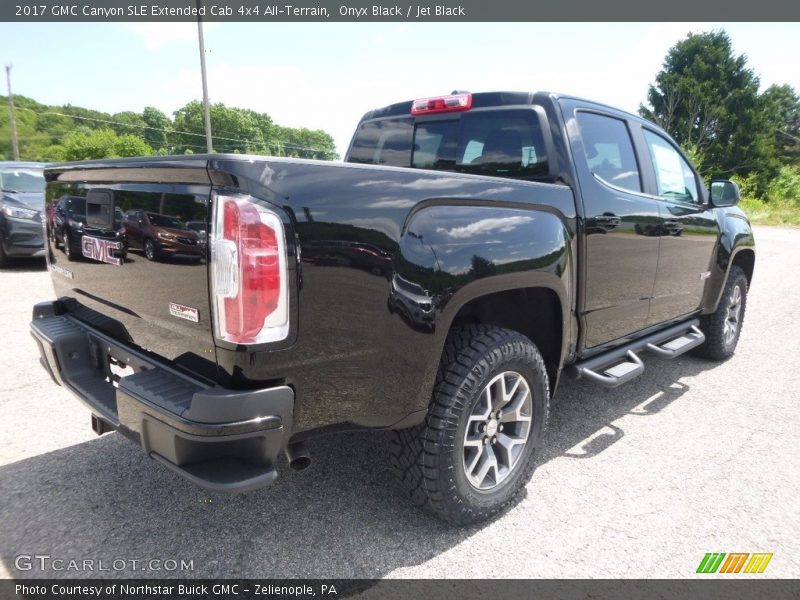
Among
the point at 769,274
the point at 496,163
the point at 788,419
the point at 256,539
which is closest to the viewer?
the point at 256,539

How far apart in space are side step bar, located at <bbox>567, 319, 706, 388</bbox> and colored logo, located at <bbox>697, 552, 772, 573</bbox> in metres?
0.93

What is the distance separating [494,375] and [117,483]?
1.89 metres

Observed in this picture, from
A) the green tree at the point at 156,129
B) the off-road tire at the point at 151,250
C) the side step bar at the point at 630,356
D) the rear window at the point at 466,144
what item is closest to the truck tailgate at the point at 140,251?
the off-road tire at the point at 151,250

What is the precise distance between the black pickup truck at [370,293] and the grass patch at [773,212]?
26.6 meters

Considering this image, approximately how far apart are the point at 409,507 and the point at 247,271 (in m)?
1.50

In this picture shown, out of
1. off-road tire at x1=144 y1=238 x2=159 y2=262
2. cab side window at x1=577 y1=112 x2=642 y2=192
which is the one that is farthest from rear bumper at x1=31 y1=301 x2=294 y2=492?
cab side window at x1=577 y1=112 x2=642 y2=192

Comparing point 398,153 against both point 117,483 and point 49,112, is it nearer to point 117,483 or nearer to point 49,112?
point 117,483

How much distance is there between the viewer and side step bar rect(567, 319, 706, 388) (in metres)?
2.93

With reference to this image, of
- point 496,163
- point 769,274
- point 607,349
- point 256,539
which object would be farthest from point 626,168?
point 769,274

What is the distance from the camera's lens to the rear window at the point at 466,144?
2895 millimetres

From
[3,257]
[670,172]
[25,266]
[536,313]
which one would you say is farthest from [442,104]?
[25,266]

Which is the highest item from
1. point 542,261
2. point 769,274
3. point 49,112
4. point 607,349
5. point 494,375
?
point 49,112

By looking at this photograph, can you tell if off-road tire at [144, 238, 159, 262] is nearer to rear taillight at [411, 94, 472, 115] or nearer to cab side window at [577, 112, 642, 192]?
rear taillight at [411, 94, 472, 115]

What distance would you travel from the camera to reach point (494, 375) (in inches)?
90.9
